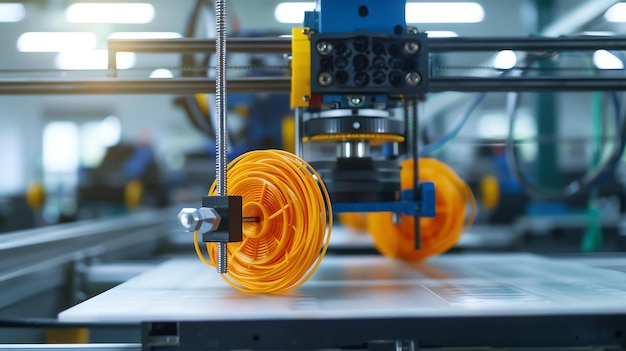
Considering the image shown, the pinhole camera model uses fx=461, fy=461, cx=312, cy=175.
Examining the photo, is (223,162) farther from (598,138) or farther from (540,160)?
(540,160)

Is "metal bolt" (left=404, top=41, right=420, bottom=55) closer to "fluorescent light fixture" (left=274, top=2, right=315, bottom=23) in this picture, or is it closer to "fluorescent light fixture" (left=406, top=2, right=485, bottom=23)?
"fluorescent light fixture" (left=406, top=2, right=485, bottom=23)

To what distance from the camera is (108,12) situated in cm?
532

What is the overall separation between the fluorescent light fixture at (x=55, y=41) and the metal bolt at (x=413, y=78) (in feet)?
17.9

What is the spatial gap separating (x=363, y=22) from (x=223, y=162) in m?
0.42

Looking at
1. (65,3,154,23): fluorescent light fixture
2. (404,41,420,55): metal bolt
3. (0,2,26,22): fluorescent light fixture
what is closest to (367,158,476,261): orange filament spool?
(404,41,420,55): metal bolt

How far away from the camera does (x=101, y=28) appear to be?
5395 millimetres

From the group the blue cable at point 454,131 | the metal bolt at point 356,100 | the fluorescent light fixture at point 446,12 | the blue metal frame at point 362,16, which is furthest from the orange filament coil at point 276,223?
the fluorescent light fixture at point 446,12

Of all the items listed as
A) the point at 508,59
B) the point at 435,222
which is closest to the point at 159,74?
the point at 435,222

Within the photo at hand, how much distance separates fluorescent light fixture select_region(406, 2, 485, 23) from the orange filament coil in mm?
3993

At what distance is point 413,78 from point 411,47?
58 mm

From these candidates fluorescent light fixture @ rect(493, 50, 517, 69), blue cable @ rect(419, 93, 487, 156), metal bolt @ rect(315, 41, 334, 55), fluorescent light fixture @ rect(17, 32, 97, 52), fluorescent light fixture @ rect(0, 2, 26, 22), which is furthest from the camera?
fluorescent light fixture @ rect(0, 2, 26, 22)

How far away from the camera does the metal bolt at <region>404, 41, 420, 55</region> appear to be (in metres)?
0.87

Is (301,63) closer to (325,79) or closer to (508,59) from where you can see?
(325,79)

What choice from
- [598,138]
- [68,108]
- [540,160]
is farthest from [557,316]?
[68,108]
